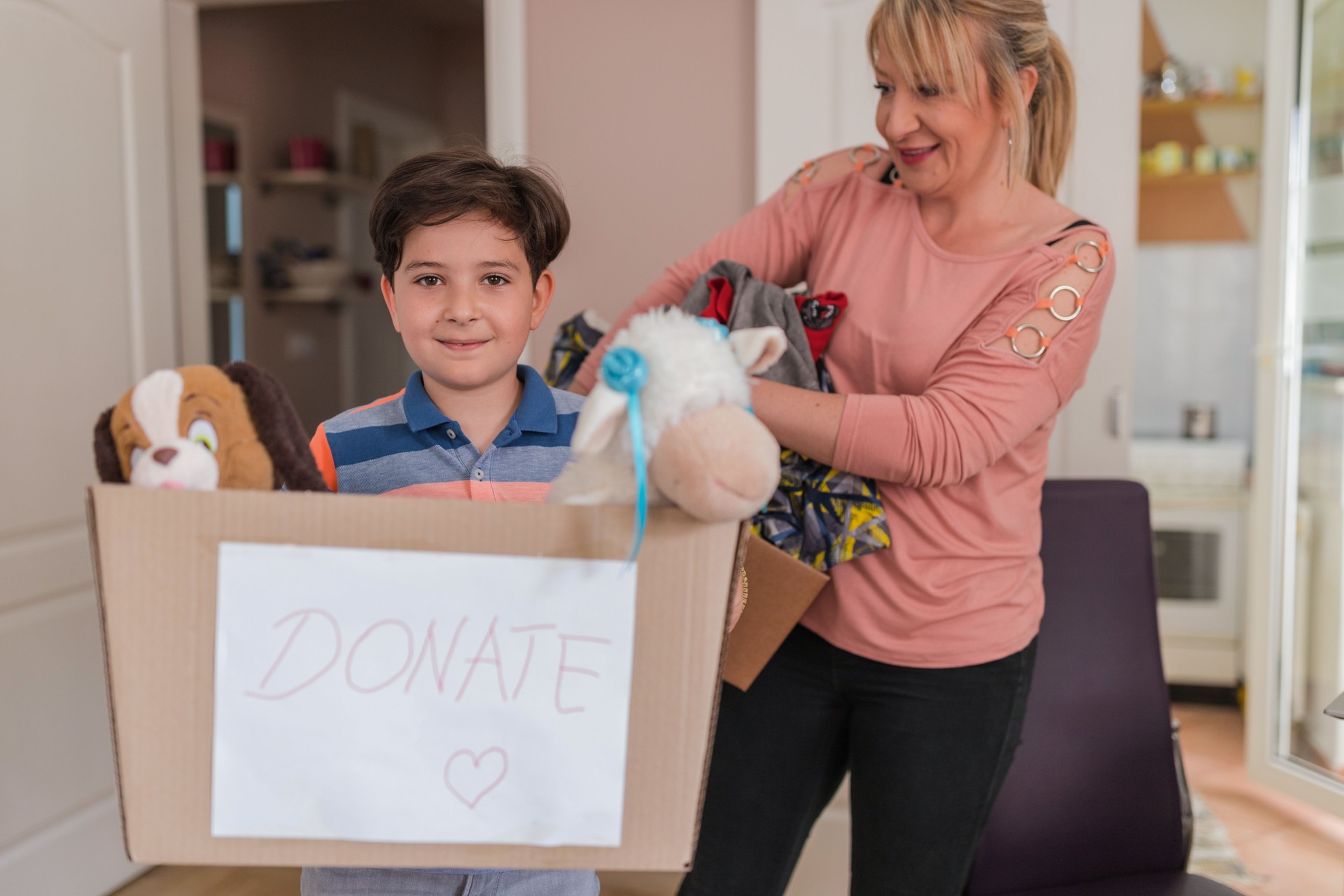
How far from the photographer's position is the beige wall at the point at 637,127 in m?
2.07

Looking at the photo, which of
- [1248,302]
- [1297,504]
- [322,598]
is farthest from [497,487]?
[1248,302]

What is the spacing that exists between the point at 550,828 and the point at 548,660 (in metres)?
0.12

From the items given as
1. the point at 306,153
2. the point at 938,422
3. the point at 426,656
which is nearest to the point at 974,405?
the point at 938,422

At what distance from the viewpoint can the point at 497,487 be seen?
0.91 m

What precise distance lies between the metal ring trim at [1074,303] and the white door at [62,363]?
184cm

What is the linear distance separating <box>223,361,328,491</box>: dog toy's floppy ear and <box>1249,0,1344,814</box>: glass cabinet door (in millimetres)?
2450

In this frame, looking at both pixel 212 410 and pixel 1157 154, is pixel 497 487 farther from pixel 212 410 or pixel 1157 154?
pixel 1157 154

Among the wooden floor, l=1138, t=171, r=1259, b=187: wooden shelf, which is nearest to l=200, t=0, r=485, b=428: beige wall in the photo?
the wooden floor

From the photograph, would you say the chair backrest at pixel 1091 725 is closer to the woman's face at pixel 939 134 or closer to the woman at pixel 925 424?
the woman at pixel 925 424

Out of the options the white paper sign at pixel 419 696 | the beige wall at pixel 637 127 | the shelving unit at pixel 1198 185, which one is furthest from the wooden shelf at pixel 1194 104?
the white paper sign at pixel 419 696

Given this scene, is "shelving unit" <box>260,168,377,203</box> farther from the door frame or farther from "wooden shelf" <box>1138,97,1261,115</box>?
"wooden shelf" <box>1138,97,1261,115</box>

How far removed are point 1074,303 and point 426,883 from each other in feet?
2.92

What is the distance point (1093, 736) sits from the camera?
1.46 metres

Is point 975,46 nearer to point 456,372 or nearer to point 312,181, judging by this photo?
point 456,372
